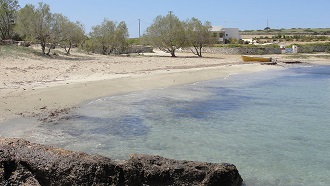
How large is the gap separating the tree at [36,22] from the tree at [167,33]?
763 inches

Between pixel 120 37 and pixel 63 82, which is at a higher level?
pixel 120 37

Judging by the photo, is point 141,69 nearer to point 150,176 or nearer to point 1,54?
point 1,54

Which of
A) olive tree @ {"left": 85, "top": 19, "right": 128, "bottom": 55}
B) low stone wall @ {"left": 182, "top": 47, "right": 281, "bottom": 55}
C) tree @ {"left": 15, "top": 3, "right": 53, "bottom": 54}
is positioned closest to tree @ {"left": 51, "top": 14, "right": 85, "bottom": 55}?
tree @ {"left": 15, "top": 3, "right": 53, "bottom": 54}

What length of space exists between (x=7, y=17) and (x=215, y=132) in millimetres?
44231

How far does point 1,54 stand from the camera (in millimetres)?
29031

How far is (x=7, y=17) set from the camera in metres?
49.3

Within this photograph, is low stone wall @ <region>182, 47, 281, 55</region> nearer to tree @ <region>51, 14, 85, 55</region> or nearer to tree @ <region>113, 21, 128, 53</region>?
tree @ <region>113, 21, 128, 53</region>

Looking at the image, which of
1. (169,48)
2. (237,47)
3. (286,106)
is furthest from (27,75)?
(237,47)

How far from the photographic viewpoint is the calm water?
9.38m

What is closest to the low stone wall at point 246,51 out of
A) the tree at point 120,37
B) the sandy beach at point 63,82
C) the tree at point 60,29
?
the tree at point 120,37

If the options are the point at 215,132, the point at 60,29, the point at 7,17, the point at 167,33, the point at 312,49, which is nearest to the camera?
the point at 215,132

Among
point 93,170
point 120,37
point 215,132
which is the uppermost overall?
point 120,37

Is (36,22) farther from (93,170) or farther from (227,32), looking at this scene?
(227,32)

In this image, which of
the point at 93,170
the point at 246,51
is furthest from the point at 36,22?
the point at 246,51
